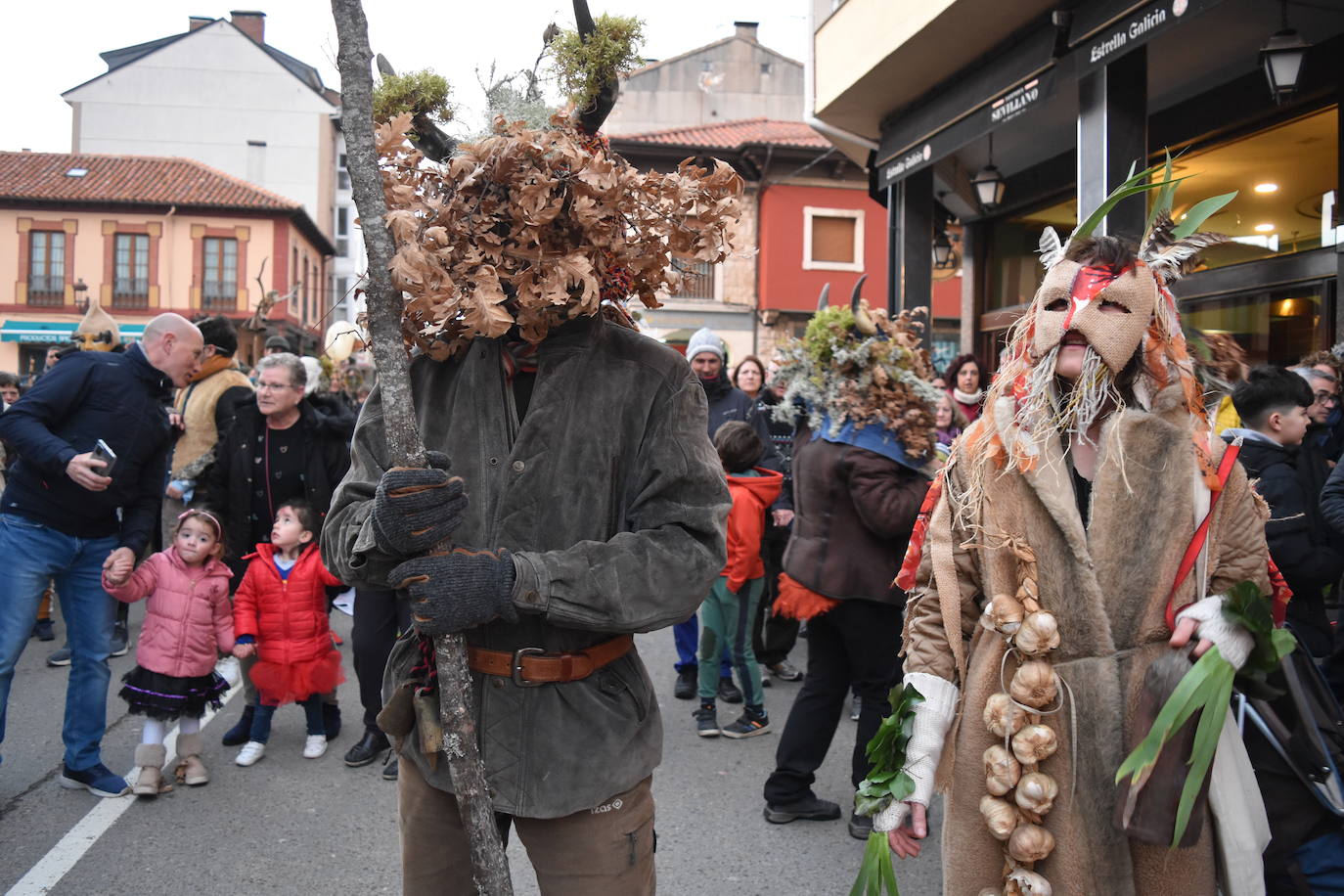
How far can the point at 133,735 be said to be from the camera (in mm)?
5453

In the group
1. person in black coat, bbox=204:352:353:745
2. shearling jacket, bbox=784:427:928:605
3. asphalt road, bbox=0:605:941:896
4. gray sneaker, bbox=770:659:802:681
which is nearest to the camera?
asphalt road, bbox=0:605:941:896

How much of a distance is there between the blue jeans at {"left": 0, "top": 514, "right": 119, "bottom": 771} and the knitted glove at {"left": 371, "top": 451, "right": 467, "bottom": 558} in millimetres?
3216

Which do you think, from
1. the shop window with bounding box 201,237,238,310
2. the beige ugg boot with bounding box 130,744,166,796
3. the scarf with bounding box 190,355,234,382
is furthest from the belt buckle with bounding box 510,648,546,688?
the shop window with bounding box 201,237,238,310

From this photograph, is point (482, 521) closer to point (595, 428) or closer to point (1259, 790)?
point (595, 428)

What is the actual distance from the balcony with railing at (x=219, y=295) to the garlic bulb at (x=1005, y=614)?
39.0 m

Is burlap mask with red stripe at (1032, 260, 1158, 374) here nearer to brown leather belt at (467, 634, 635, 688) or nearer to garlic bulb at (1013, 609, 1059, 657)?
garlic bulb at (1013, 609, 1059, 657)

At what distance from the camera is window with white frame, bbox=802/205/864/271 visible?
26047 millimetres

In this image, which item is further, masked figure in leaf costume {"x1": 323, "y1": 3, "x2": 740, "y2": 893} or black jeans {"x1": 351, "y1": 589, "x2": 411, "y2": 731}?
black jeans {"x1": 351, "y1": 589, "x2": 411, "y2": 731}

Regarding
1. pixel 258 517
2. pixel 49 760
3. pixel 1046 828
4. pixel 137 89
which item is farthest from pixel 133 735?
pixel 137 89

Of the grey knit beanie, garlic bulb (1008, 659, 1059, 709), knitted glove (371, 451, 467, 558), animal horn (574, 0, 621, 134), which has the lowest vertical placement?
garlic bulb (1008, 659, 1059, 709)

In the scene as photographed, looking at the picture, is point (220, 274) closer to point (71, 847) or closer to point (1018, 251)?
point (1018, 251)

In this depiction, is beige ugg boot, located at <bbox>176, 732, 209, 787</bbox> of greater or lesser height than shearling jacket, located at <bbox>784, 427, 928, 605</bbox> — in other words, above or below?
below

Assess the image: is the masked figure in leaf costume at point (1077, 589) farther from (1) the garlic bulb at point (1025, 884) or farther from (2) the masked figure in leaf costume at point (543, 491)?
(2) the masked figure in leaf costume at point (543, 491)

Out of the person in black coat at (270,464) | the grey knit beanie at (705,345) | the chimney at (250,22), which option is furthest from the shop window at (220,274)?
the person in black coat at (270,464)
